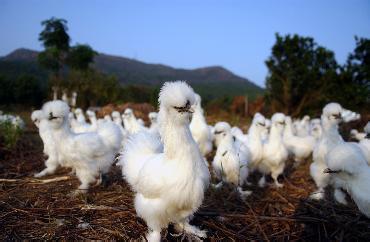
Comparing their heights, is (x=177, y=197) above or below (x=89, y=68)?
below

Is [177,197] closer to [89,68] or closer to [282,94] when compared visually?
[282,94]

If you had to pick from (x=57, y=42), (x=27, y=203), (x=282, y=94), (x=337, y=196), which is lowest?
(x=27, y=203)

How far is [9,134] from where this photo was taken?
8.36 metres

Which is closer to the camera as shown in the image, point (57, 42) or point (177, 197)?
point (177, 197)

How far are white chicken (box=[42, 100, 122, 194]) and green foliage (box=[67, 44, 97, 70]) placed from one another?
25958mm

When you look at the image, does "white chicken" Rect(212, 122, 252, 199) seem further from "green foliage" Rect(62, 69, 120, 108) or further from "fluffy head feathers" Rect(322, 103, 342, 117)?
"green foliage" Rect(62, 69, 120, 108)

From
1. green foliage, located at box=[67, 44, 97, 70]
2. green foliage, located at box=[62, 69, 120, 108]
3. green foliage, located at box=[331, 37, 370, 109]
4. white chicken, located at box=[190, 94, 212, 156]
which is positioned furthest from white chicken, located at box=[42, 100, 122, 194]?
green foliage, located at box=[67, 44, 97, 70]

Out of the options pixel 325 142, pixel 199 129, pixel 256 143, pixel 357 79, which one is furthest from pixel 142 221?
pixel 357 79

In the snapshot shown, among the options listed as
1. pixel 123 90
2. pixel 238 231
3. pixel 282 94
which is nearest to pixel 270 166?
pixel 238 231

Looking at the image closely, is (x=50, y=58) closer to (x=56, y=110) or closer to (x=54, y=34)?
(x=54, y=34)

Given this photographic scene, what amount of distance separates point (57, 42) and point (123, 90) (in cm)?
729

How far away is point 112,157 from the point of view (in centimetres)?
634

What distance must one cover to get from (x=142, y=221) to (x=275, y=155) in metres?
3.51

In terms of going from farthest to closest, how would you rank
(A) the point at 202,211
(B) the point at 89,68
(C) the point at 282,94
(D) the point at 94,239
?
(B) the point at 89,68, (C) the point at 282,94, (A) the point at 202,211, (D) the point at 94,239
